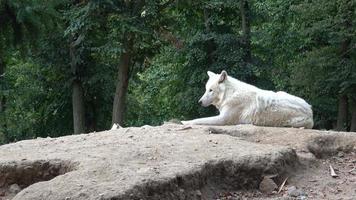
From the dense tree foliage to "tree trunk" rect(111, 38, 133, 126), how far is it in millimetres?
36

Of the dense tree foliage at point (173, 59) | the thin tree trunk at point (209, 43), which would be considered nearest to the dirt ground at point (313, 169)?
the dense tree foliage at point (173, 59)

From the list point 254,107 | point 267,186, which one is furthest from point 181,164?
point 254,107

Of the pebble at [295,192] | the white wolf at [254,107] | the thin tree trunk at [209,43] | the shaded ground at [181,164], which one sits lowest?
the pebble at [295,192]

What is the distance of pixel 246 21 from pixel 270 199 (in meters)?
17.8

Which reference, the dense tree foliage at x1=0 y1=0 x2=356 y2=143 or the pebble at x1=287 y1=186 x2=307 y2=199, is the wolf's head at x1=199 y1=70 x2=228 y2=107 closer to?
the pebble at x1=287 y1=186 x2=307 y2=199

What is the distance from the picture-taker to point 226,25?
2398 cm

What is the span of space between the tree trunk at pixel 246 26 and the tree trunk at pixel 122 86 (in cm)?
476

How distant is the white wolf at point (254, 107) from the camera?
948 centimetres

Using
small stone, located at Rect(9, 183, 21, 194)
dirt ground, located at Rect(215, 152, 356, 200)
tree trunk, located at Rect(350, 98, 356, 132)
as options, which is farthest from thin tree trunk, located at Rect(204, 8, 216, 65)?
small stone, located at Rect(9, 183, 21, 194)

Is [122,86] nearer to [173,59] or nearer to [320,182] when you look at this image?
[173,59]

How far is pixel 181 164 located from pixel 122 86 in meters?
14.6

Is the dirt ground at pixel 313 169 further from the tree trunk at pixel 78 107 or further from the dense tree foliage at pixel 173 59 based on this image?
the tree trunk at pixel 78 107

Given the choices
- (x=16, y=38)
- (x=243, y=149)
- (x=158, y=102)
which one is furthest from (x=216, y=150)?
(x=158, y=102)

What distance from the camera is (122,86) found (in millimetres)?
20719
